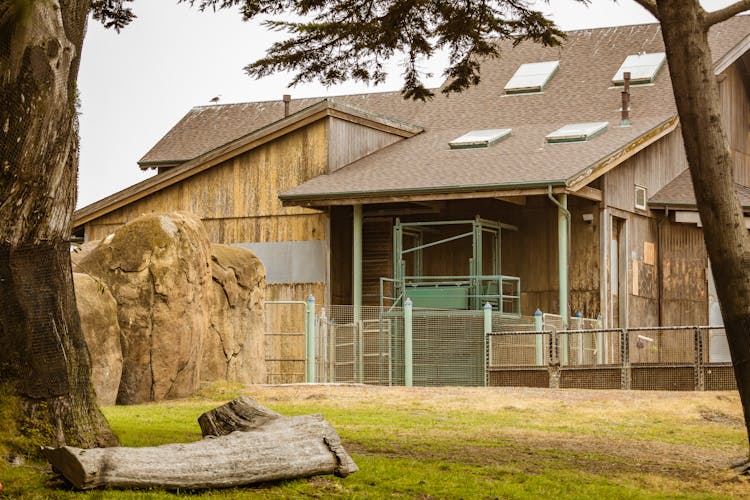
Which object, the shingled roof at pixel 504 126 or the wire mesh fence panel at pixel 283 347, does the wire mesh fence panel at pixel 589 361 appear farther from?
the wire mesh fence panel at pixel 283 347

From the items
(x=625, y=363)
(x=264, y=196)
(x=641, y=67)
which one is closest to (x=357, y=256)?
(x=264, y=196)

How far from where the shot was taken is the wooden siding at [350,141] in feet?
105

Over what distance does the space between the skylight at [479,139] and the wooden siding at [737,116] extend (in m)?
6.48

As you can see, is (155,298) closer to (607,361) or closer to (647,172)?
(607,361)

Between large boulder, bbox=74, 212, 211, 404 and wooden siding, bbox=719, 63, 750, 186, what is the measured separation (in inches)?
763

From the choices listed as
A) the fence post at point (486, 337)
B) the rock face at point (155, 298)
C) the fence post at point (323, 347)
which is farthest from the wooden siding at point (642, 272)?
the rock face at point (155, 298)

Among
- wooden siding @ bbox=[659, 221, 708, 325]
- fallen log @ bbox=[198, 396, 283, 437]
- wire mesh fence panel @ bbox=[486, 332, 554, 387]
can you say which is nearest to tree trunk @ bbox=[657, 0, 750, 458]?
fallen log @ bbox=[198, 396, 283, 437]

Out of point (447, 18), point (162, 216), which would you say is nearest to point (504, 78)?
point (162, 216)

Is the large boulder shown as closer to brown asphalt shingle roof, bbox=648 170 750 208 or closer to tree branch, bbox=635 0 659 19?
tree branch, bbox=635 0 659 19

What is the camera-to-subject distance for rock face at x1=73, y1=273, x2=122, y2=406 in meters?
18.1

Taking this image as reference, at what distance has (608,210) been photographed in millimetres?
29672

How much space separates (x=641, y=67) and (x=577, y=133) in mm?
4848

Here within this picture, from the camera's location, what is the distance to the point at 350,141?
32906 mm

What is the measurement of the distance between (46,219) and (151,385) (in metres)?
8.69
